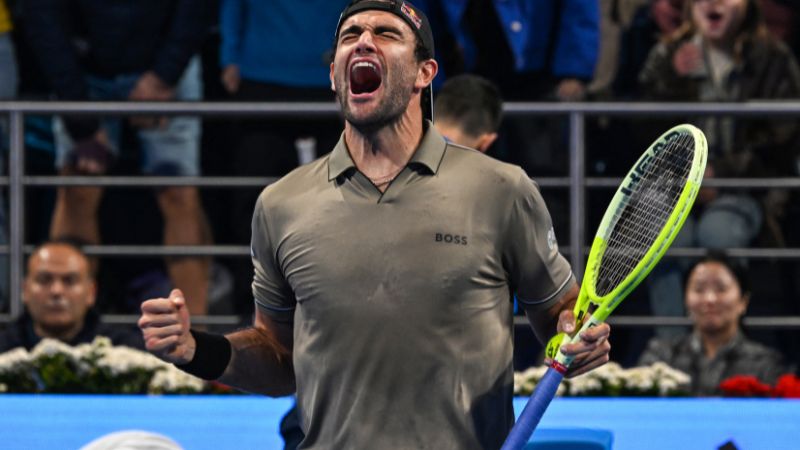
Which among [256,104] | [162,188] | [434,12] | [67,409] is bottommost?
[67,409]

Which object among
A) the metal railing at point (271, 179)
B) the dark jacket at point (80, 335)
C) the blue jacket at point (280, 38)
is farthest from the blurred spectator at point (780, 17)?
the dark jacket at point (80, 335)

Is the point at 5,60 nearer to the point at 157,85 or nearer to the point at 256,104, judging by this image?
the point at 157,85

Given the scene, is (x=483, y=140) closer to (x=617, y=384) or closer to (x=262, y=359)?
(x=617, y=384)

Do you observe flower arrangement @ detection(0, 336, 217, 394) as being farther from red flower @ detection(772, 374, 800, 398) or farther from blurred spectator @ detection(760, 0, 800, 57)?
blurred spectator @ detection(760, 0, 800, 57)

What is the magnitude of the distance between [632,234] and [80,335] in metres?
3.45

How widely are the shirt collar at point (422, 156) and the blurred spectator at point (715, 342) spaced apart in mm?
3244

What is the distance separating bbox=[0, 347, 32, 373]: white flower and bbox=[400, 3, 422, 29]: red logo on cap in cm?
302

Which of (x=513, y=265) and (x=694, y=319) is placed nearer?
(x=513, y=265)

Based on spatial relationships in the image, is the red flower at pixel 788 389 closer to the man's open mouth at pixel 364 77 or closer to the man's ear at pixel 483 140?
the man's ear at pixel 483 140

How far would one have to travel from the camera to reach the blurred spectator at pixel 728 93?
698cm

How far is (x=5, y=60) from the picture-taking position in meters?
7.32

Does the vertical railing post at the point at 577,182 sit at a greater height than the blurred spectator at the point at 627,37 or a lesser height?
lesser

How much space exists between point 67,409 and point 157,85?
2198 mm

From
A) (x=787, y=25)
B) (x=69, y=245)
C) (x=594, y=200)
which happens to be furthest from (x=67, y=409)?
(x=787, y=25)
